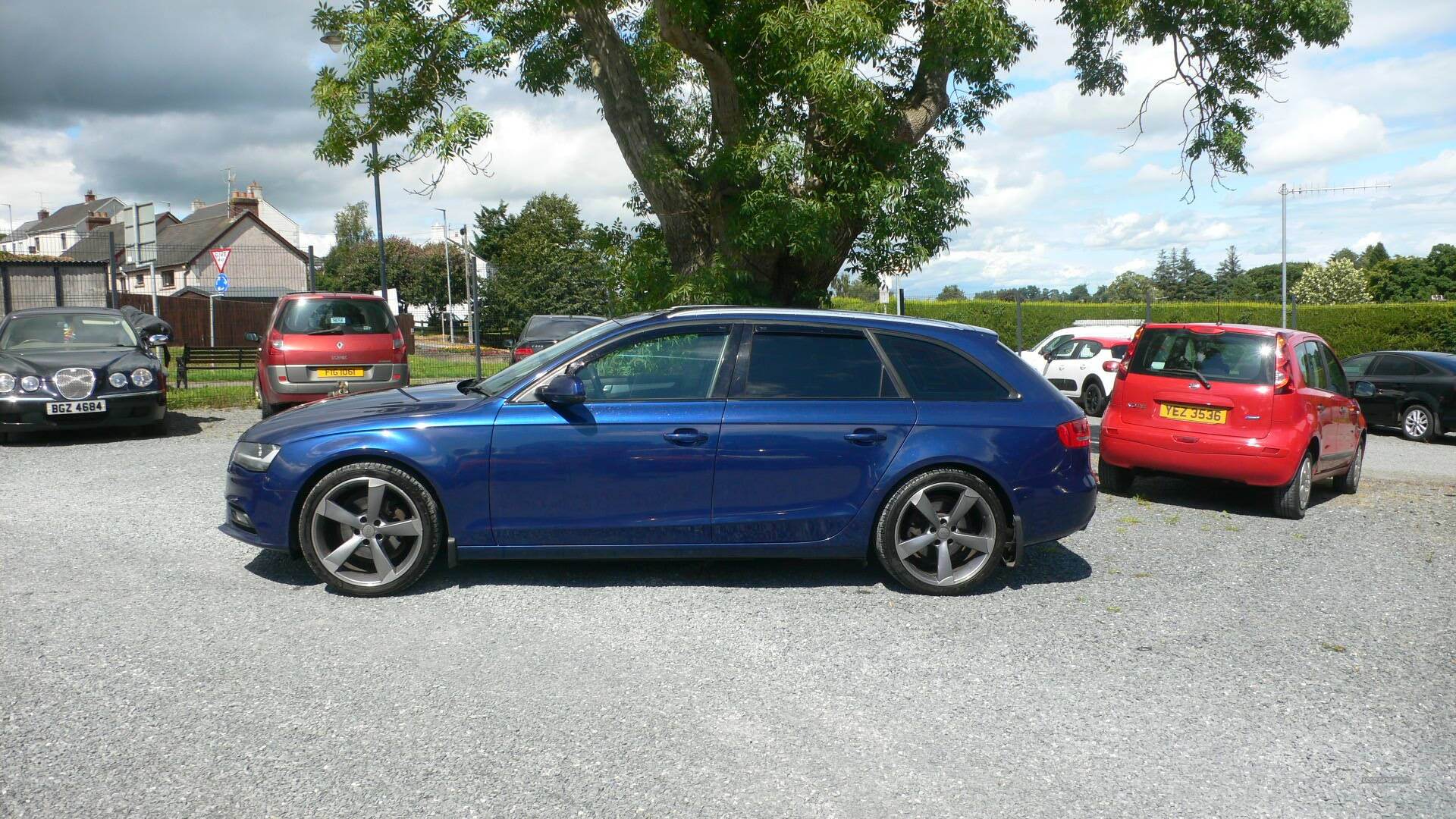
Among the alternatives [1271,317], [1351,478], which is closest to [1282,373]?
[1351,478]

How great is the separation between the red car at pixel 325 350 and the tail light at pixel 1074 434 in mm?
9637

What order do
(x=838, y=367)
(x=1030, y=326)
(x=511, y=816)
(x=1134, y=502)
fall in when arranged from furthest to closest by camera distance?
(x=1030, y=326), (x=1134, y=502), (x=838, y=367), (x=511, y=816)

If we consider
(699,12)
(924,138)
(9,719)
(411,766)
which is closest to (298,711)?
(411,766)

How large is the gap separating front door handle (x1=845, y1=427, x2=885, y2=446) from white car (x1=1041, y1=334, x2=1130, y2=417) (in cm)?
1431

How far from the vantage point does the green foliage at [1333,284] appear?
92.7 metres

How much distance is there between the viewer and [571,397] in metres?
5.36

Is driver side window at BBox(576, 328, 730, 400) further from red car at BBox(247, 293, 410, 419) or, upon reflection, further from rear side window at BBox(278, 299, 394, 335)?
rear side window at BBox(278, 299, 394, 335)

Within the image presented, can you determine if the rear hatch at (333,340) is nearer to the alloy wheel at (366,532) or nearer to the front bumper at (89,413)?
the front bumper at (89,413)

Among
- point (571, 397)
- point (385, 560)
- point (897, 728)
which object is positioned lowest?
point (897, 728)

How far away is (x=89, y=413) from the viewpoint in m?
11.4

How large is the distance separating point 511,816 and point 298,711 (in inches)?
48.5

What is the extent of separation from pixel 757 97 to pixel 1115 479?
17.8ft

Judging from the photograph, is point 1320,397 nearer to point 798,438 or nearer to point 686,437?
point 798,438

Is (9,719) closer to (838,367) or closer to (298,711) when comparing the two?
(298,711)
